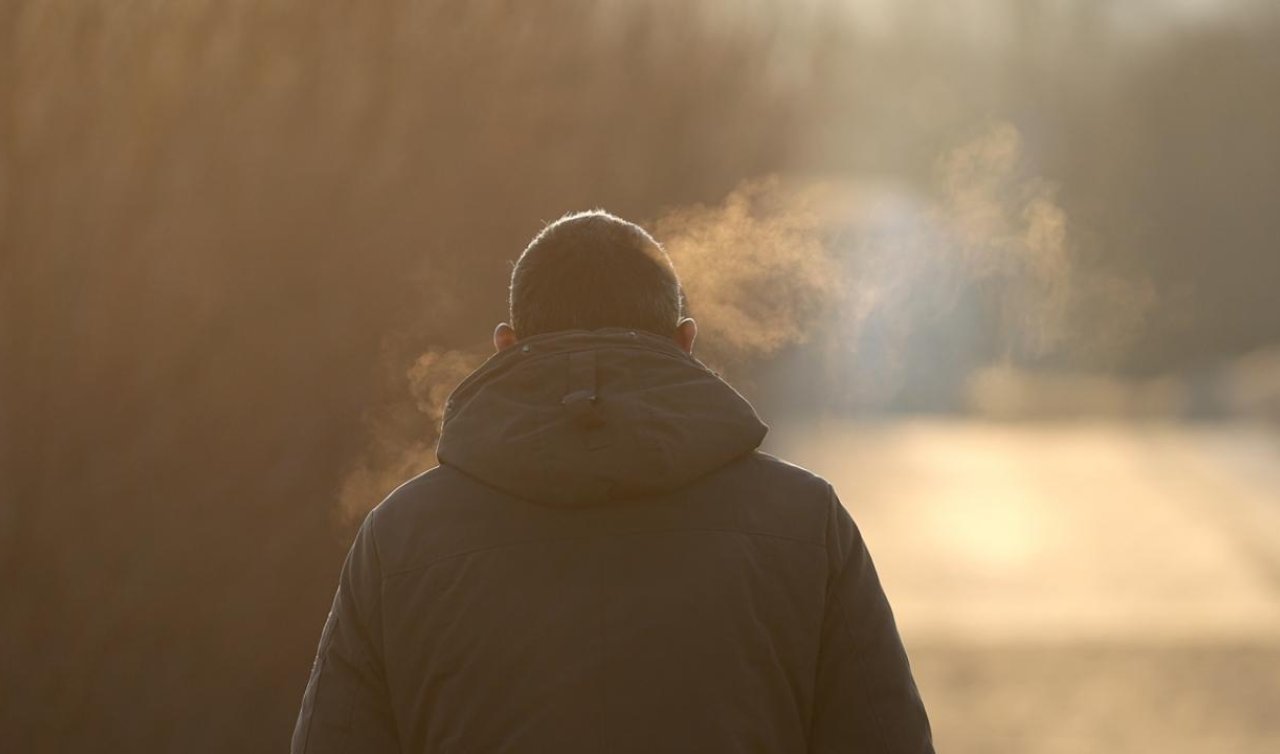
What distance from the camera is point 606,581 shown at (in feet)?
4.50

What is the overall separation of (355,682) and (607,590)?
1.02 feet

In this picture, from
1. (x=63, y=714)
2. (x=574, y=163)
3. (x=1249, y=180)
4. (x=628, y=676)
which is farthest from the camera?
(x=1249, y=180)

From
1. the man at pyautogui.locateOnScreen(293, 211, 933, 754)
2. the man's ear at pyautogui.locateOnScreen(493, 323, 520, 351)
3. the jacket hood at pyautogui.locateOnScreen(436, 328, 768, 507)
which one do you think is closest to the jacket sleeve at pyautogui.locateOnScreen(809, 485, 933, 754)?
the man at pyautogui.locateOnScreen(293, 211, 933, 754)

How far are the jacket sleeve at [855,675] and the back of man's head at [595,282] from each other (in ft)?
0.94

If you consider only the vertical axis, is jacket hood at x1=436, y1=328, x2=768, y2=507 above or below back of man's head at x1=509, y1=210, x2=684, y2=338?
below

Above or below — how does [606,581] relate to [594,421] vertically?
below

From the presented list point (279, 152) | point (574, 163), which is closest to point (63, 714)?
point (279, 152)

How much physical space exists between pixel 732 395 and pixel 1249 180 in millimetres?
6125

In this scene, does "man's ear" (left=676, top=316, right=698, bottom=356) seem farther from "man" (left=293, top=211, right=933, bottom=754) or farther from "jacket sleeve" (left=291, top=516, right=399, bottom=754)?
"jacket sleeve" (left=291, top=516, right=399, bottom=754)

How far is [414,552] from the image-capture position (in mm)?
1428

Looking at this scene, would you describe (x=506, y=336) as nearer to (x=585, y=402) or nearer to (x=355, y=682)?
(x=585, y=402)

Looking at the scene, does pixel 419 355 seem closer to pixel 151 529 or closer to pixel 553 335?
pixel 151 529

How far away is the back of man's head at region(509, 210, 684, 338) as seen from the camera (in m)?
1.49

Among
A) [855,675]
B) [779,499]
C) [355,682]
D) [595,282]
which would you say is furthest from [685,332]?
[355,682]
